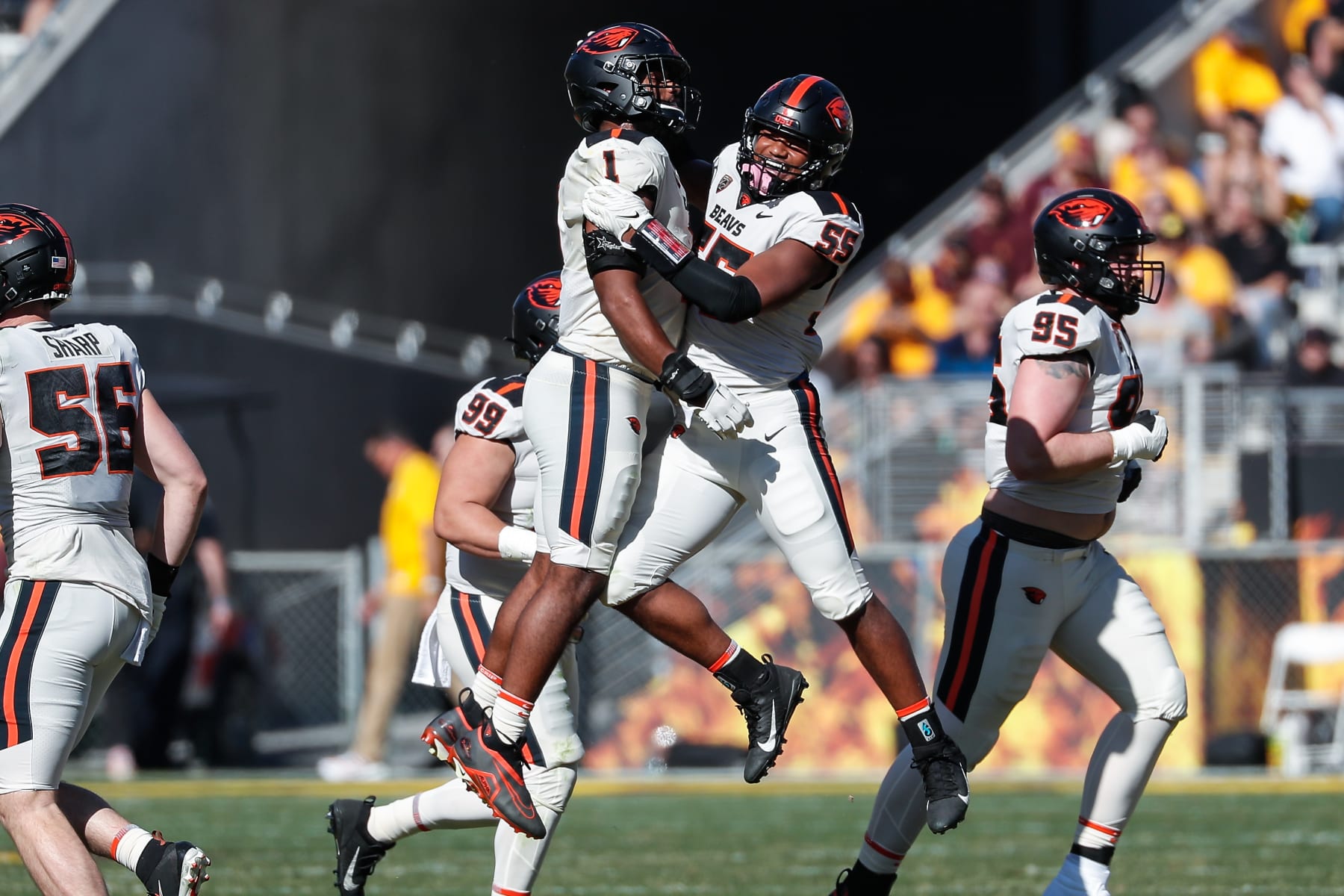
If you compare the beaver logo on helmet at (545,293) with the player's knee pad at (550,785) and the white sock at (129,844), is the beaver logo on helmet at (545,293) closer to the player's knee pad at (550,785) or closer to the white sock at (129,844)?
the player's knee pad at (550,785)

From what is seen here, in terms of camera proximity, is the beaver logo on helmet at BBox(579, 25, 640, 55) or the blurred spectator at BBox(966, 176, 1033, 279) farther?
the blurred spectator at BBox(966, 176, 1033, 279)

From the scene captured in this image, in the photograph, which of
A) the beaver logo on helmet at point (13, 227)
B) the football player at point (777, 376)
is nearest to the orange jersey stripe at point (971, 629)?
the football player at point (777, 376)

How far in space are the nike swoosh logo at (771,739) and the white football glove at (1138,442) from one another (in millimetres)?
1139

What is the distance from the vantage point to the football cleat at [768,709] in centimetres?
514

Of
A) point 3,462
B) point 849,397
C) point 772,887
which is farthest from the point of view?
point 849,397

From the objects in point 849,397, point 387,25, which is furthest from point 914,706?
point 387,25

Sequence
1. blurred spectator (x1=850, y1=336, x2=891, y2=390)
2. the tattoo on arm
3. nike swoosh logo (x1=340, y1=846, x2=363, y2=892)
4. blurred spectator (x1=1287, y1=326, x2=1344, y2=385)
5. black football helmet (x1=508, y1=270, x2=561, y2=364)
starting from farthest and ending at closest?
1. blurred spectator (x1=850, y1=336, x2=891, y2=390)
2. blurred spectator (x1=1287, y1=326, x2=1344, y2=385)
3. black football helmet (x1=508, y1=270, x2=561, y2=364)
4. nike swoosh logo (x1=340, y1=846, x2=363, y2=892)
5. the tattoo on arm

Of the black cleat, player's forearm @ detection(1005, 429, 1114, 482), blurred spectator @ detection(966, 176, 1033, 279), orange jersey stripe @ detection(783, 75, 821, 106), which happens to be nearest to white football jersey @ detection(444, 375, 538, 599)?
the black cleat

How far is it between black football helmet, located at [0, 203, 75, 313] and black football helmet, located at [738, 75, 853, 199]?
6.01 feet

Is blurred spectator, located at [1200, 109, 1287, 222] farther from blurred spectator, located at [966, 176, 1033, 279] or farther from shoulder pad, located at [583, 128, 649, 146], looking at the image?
shoulder pad, located at [583, 128, 649, 146]

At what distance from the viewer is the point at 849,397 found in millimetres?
12547

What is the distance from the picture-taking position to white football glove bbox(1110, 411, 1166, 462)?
17.1 ft

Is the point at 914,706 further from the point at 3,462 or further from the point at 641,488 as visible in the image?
the point at 3,462

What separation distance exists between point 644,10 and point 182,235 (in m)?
4.09
